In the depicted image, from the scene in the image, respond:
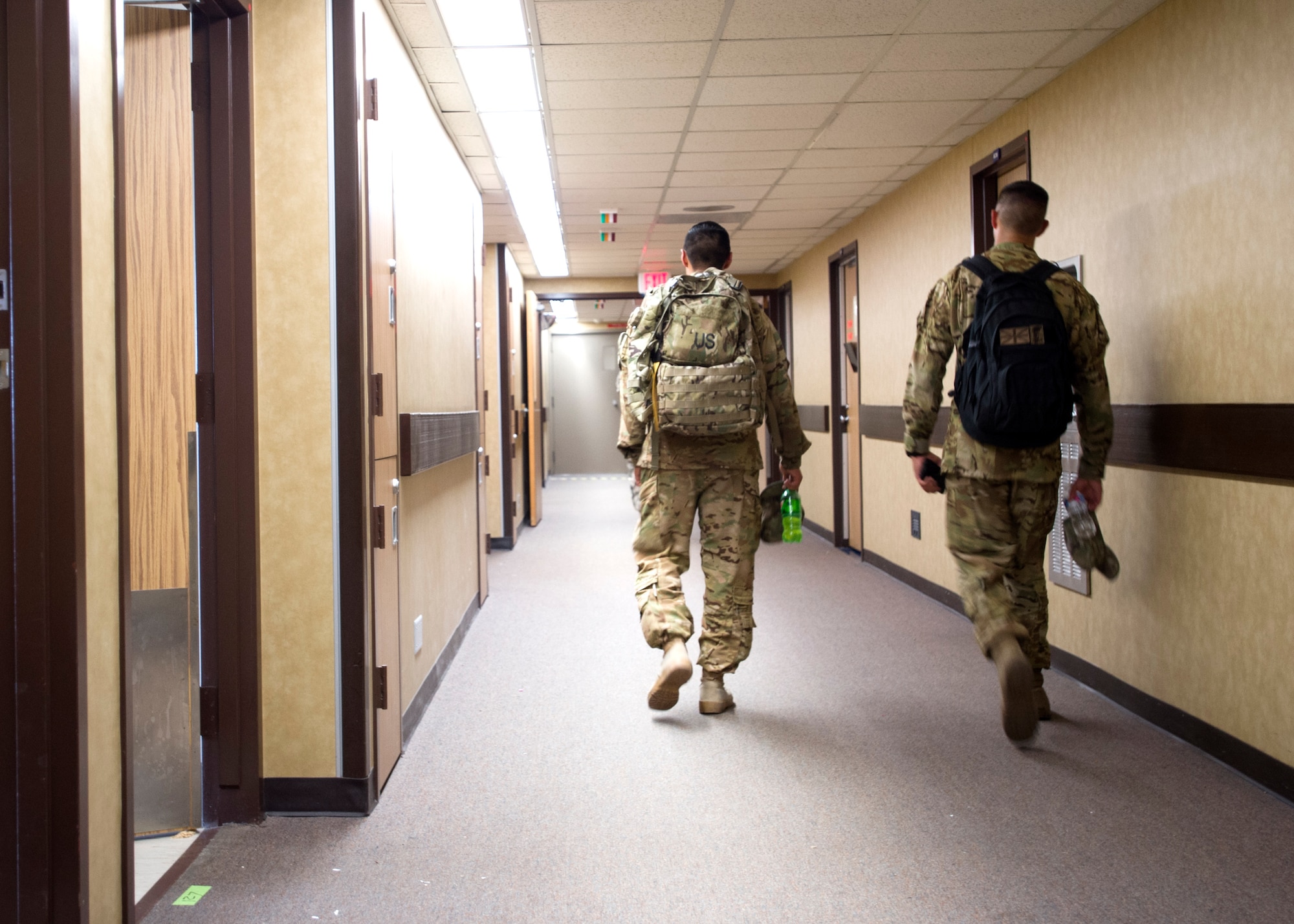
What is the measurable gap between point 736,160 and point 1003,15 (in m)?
2.01

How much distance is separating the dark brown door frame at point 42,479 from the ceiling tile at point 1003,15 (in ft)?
8.70

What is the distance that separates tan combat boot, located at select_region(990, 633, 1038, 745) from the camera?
8.05 feet

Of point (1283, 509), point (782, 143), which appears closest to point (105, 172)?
point (1283, 509)

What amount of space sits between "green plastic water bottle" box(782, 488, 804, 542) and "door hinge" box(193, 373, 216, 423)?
→ 1.89 metres

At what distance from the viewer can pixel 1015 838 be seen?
2150mm

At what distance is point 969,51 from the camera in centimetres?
339

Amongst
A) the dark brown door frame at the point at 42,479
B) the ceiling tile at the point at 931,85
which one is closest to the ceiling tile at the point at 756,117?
the ceiling tile at the point at 931,85

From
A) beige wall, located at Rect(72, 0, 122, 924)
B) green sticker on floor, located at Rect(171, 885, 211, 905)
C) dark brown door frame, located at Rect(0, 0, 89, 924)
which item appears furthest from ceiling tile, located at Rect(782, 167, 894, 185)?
green sticker on floor, located at Rect(171, 885, 211, 905)

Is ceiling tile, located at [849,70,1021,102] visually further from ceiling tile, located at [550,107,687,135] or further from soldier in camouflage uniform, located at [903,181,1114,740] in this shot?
soldier in camouflage uniform, located at [903,181,1114,740]

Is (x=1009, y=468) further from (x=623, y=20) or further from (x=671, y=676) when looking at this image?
(x=623, y=20)

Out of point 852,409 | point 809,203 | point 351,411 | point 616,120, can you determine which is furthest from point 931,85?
point 852,409

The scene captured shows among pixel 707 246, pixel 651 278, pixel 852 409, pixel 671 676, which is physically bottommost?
pixel 671 676

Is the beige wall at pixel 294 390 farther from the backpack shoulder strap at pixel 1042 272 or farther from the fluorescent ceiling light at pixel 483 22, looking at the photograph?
the backpack shoulder strap at pixel 1042 272

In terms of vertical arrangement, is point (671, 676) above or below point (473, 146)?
below
